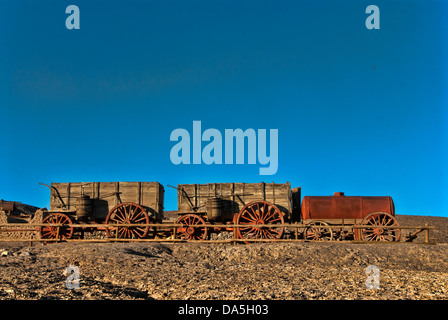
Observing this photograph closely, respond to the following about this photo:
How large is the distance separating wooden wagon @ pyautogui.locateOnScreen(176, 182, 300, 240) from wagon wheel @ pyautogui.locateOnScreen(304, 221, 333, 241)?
1.03m

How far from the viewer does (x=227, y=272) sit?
10.4 m

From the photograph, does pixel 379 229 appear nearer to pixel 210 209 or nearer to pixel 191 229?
pixel 210 209

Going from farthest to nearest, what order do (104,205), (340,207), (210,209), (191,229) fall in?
(104,205), (340,207), (191,229), (210,209)

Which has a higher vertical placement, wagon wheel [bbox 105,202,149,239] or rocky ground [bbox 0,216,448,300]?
wagon wheel [bbox 105,202,149,239]

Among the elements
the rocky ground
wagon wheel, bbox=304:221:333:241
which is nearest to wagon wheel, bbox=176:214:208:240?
the rocky ground

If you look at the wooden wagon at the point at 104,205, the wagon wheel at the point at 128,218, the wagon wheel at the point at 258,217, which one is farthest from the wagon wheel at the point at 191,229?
the wagon wheel at the point at 258,217

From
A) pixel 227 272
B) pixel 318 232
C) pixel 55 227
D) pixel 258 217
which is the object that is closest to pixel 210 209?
pixel 258 217

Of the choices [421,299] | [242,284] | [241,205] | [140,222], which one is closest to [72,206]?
[140,222]

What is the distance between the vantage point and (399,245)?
14.6m

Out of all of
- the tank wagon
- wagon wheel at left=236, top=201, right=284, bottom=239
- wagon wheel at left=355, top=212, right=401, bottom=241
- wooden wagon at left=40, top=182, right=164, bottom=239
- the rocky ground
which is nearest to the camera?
the rocky ground

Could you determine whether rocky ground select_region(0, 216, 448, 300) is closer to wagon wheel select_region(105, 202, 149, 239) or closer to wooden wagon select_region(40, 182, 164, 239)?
wagon wheel select_region(105, 202, 149, 239)

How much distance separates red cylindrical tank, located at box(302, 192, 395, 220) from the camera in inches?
728

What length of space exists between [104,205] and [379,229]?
475 inches
